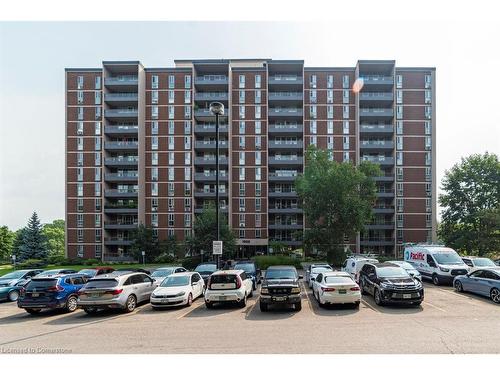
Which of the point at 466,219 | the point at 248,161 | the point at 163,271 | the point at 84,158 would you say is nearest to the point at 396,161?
the point at 466,219

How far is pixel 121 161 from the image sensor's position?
5459cm

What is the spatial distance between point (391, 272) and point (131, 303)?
11276 mm

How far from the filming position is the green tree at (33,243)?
5703 cm

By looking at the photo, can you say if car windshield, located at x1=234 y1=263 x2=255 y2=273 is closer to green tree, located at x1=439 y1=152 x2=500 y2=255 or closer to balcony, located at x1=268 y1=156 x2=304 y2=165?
green tree, located at x1=439 y1=152 x2=500 y2=255

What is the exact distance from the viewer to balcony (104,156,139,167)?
54.5 metres

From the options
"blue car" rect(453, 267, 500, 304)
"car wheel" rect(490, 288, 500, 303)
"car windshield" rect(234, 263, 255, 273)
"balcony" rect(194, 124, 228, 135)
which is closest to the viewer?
"car wheel" rect(490, 288, 500, 303)

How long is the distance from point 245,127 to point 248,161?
18.8 feet

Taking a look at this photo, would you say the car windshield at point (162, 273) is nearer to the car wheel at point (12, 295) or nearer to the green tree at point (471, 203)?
the car wheel at point (12, 295)

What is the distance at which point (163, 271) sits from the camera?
2055 centimetres

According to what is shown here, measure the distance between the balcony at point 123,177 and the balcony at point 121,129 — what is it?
6640 mm

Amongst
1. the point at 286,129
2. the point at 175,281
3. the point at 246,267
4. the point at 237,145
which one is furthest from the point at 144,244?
the point at 175,281

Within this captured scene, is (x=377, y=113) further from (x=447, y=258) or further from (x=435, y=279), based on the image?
(x=435, y=279)

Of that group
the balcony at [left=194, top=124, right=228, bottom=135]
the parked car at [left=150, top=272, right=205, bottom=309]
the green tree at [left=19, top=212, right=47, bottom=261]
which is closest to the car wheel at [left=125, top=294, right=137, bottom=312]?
the parked car at [left=150, top=272, right=205, bottom=309]

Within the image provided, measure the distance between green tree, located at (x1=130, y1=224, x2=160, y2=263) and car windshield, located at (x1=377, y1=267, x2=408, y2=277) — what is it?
129 ft
